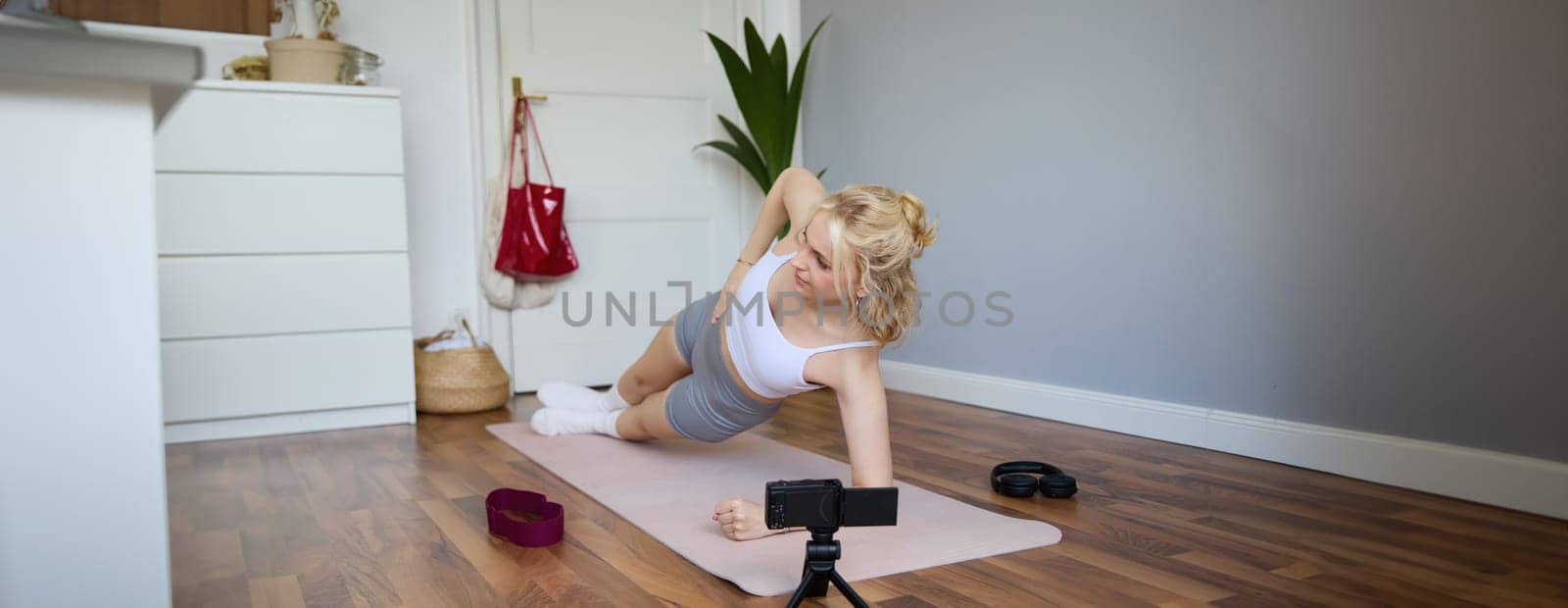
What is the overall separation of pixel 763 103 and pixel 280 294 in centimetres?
179

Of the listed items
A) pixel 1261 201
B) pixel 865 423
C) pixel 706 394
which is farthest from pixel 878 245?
pixel 1261 201

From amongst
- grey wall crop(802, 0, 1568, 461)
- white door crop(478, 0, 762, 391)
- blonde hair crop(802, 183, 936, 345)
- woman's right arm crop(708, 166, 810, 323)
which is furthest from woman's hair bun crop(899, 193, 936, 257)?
white door crop(478, 0, 762, 391)

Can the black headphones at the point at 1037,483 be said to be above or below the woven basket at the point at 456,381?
below

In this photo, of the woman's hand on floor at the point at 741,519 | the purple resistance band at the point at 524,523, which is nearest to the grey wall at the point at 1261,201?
the woman's hand on floor at the point at 741,519

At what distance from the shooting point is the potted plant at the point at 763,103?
407cm

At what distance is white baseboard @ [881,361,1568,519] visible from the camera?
7.30 ft

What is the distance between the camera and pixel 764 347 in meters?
2.12

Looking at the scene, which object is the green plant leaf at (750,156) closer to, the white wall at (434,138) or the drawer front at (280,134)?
the white wall at (434,138)

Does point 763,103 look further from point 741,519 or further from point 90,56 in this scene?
point 90,56

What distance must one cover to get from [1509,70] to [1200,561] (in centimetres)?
122

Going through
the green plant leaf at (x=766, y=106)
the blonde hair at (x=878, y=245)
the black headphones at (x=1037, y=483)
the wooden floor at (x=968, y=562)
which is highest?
the green plant leaf at (x=766, y=106)

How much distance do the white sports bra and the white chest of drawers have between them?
4.99 ft

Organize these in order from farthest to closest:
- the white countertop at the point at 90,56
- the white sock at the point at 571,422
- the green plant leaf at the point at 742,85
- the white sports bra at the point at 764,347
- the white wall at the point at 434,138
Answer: the green plant leaf at the point at 742,85
the white wall at the point at 434,138
the white sock at the point at 571,422
the white sports bra at the point at 764,347
the white countertop at the point at 90,56

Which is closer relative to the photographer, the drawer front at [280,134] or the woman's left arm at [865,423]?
the woman's left arm at [865,423]
